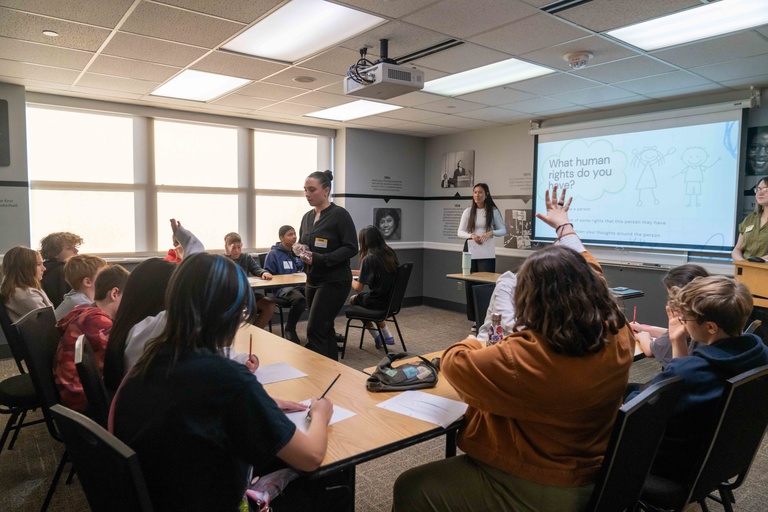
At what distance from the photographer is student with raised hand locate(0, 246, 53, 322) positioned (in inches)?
114

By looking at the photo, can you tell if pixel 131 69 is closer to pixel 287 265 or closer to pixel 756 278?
pixel 287 265

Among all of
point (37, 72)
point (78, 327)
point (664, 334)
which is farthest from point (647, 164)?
point (37, 72)

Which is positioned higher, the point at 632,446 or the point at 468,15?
the point at 468,15

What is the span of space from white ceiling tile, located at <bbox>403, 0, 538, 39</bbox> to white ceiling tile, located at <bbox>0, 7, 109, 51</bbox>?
204cm

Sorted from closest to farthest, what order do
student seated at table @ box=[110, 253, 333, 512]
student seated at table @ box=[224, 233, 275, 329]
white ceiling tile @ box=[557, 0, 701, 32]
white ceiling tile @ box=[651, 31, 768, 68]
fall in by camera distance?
1. student seated at table @ box=[110, 253, 333, 512]
2. white ceiling tile @ box=[557, 0, 701, 32]
3. white ceiling tile @ box=[651, 31, 768, 68]
4. student seated at table @ box=[224, 233, 275, 329]

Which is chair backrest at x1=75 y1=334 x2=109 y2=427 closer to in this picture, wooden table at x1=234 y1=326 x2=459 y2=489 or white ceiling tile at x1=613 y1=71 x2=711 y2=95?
wooden table at x1=234 y1=326 x2=459 y2=489

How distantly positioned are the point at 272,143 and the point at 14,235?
302 cm

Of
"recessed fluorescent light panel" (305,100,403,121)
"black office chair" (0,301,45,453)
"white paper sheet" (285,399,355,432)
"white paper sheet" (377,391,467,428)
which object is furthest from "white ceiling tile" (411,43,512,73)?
"black office chair" (0,301,45,453)

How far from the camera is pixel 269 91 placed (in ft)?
15.7

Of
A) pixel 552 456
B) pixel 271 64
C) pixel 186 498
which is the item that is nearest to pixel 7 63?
pixel 271 64

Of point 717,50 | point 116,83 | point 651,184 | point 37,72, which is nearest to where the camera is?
point 717,50

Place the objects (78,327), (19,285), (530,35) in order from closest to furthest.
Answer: (78,327)
(19,285)
(530,35)

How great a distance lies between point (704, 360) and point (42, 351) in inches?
99.0

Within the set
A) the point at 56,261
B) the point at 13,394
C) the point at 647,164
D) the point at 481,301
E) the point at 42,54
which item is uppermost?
the point at 42,54
